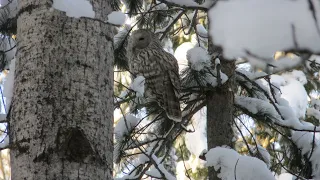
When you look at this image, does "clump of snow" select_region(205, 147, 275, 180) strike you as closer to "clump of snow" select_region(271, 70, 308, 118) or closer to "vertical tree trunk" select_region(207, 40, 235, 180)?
"vertical tree trunk" select_region(207, 40, 235, 180)

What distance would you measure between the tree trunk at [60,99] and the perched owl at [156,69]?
5.81 ft

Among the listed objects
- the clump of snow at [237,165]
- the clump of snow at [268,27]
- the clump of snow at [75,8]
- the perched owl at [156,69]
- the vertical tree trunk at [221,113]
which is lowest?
the clump of snow at [237,165]

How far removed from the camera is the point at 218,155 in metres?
2.84

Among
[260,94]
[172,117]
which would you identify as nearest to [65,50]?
[172,117]

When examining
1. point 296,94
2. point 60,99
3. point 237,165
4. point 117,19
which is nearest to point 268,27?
point 117,19

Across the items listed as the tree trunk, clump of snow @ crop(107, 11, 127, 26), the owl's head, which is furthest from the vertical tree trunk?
clump of snow @ crop(107, 11, 127, 26)

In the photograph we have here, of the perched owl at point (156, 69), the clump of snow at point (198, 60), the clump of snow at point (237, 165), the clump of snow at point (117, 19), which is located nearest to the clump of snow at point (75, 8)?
the clump of snow at point (117, 19)

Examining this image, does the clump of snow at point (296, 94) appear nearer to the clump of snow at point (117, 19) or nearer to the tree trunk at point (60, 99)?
the tree trunk at point (60, 99)

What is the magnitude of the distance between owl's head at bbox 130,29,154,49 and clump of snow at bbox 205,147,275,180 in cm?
122

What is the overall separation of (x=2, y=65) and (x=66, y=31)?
5.29ft

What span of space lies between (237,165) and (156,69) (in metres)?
1.18

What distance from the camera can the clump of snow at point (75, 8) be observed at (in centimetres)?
128

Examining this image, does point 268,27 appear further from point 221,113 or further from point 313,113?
point 313,113

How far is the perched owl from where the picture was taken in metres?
3.42
